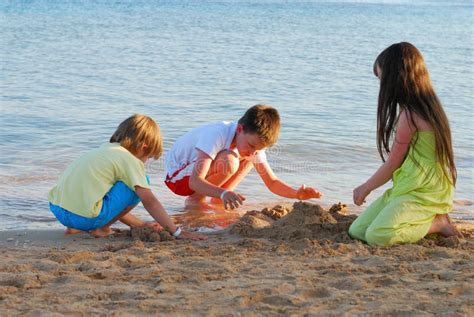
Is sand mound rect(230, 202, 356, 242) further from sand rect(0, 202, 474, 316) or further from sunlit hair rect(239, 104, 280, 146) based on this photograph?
sunlit hair rect(239, 104, 280, 146)

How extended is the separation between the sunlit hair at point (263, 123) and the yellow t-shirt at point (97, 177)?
0.90 metres

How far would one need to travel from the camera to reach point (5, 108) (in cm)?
980

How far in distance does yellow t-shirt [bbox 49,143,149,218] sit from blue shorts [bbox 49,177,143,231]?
0.03 m

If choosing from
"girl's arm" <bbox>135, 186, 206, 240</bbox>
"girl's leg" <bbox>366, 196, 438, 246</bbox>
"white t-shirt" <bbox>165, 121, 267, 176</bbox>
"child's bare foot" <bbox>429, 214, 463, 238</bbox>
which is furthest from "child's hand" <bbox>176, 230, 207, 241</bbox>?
"child's bare foot" <bbox>429, 214, 463, 238</bbox>

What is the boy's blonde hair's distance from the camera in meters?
4.86

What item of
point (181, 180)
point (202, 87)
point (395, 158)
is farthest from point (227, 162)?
point (202, 87)

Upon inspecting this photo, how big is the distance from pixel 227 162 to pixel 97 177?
3.67 feet

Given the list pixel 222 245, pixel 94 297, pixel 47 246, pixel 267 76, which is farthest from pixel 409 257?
pixel 267 76

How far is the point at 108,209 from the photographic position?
4.81 metres

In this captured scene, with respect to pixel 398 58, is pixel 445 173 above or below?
below

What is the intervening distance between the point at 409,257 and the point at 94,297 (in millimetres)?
1690

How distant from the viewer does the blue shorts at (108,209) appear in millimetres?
4812

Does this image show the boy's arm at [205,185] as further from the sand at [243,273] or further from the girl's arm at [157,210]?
the girl's arm at [157,210]

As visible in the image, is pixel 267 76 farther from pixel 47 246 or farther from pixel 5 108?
pixel 47 246
